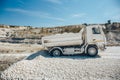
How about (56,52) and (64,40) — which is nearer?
(64,40)

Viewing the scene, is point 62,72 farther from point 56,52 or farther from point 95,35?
point 95,35

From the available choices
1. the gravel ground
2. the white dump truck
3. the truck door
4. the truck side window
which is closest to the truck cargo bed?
the white dump truck

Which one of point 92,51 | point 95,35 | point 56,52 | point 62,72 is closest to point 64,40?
point 56,52

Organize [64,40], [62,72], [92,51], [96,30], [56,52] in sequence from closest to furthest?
[62,72], [92,51], [96,30], [64,40], [56,52]

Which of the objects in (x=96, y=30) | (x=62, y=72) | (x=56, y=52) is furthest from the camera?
(x=56, y=52)

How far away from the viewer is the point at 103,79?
7879mm

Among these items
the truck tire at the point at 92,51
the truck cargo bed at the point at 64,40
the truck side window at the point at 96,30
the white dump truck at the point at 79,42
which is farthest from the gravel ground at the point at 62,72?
the truck side window at the point at 96,30

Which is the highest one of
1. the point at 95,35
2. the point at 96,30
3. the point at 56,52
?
the point at 96,30

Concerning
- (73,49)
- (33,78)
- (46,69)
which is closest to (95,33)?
(73,49)

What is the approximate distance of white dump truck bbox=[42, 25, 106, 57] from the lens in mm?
13641

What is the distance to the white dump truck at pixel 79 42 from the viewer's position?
13.6 meters

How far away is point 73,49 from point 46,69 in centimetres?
509

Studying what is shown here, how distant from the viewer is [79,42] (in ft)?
46.0

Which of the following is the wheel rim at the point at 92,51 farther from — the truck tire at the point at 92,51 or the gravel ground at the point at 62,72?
Result: the gravel ground at the point at 62,72
